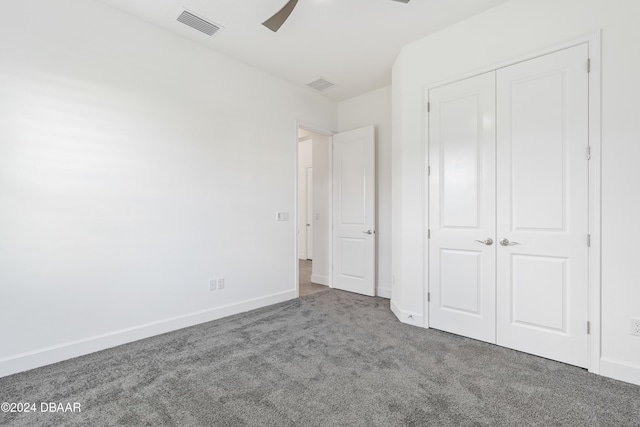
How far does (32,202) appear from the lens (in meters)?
2.16

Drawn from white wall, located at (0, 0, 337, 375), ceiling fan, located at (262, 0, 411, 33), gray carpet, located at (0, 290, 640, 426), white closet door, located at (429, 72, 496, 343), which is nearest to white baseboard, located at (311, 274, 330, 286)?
white wall, located at (0, 0, 337, 375)

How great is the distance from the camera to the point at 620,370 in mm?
1997

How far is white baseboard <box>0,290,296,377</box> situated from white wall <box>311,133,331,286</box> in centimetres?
149

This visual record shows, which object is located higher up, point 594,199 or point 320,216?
point 594,199

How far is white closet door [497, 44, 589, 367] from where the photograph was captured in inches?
85.6

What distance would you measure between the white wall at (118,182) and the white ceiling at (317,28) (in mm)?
234

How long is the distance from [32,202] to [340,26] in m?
2.93

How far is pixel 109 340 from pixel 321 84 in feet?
12.2

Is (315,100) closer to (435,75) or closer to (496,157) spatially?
(435,75)

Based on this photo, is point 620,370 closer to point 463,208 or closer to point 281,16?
point 463,208

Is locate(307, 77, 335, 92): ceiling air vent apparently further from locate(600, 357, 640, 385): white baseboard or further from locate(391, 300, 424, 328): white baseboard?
locate(600, 357, 640, 385): white baseboard

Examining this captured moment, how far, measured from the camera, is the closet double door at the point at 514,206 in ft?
7.20

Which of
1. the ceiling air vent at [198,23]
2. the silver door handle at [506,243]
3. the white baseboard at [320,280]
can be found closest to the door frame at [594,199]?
the silver door handle at [506,243]

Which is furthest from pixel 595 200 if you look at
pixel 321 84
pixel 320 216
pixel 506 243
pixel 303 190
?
pixel 303 190
